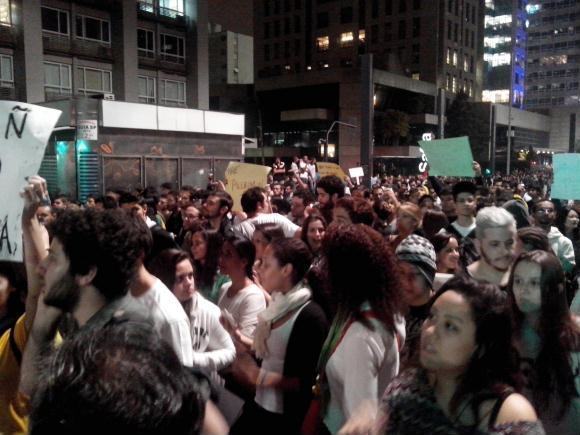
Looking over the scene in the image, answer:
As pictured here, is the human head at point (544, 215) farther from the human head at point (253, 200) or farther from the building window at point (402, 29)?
the building window at point (402, 29)

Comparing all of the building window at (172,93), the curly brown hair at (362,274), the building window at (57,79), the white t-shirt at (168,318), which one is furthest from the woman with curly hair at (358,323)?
the building window at (172,93)

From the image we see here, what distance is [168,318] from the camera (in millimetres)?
2689

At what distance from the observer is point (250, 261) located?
419 cm

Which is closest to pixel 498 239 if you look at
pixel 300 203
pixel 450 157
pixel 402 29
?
pixel 300 203

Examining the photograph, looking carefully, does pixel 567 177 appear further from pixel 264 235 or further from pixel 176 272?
pixel 176 272

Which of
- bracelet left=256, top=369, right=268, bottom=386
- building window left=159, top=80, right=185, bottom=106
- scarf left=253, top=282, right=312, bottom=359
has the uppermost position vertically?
building window left=159, top=80, right=185, bottom=106

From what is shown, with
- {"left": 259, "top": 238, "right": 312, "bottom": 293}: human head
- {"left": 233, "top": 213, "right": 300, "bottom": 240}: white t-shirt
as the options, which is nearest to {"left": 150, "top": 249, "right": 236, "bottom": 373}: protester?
{"left": 259, "top": 238, "right": 312, "bottom": 293}: human head

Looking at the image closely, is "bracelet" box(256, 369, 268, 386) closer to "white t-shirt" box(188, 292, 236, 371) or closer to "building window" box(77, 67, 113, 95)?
"white t-shirt" box(188, 292, 236, 371)

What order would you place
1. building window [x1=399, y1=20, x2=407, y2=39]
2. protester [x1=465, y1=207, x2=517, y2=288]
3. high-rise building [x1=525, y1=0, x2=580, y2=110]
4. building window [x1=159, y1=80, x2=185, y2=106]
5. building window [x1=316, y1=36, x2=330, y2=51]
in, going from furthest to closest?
high-rise building [x1=525, y1=0, x2=580, y2=110], building window [x1=316, y1=36, x2=330, y2=51], building window [x1=399, y1=20, x2=407, y2=39], building window [x1=159, y1=80, x2=185, y2=106], protester [x1=465, y1=207, x2=517, y2=288]

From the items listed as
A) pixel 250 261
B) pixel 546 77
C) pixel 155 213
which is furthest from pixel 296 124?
pixel 546 77

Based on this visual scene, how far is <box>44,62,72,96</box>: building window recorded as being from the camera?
29812mm

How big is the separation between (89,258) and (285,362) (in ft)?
4.07

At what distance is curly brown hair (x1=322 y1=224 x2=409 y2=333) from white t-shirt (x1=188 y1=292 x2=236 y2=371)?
921 mm

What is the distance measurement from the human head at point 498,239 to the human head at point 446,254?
0.53 m
